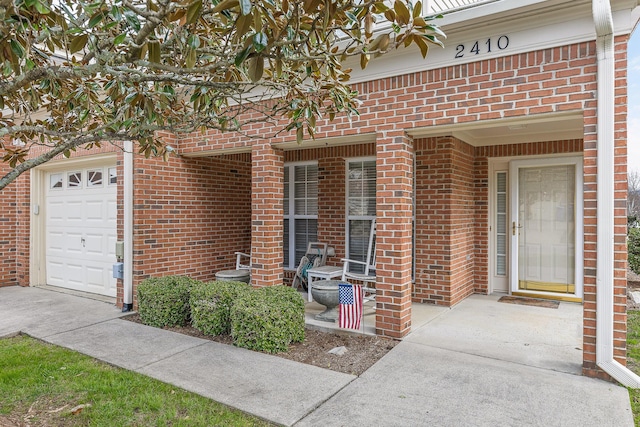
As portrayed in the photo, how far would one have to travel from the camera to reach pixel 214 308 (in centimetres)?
486

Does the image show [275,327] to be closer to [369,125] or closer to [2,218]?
[369,125]

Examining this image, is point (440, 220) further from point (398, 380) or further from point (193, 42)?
point (193, 42)

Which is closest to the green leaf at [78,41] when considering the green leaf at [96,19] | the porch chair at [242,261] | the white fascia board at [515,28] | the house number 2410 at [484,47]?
the green leaf at [96,19]

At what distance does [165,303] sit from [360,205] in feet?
11.3

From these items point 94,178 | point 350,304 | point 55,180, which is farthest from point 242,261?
point 55,180

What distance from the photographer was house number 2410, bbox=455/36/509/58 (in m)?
4.05

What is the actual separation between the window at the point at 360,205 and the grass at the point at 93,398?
13.4 ft

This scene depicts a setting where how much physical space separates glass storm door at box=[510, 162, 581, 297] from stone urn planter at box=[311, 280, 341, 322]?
336 centimetres

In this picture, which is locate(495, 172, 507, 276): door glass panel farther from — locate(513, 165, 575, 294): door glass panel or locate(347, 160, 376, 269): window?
locate(347, 160, 376, 269): window

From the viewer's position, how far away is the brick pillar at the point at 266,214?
5.64m

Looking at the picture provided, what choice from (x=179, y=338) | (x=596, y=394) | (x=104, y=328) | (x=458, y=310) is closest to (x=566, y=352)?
(x=596, y=394)

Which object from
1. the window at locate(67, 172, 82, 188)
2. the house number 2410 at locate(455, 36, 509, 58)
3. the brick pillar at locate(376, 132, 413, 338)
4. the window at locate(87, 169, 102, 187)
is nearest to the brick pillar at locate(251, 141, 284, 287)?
the brick pillar at locate(376, 132, 413, 338)

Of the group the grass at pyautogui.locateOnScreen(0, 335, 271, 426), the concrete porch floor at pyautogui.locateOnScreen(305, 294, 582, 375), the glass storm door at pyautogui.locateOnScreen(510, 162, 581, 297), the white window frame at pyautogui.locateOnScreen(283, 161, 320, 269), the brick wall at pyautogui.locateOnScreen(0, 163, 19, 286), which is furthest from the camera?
the brick wall at pyautogui.locateOnScreen(0, 163, 19, 286)

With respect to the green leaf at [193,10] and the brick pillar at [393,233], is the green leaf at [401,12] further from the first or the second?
the brick pillar at [393,233]
